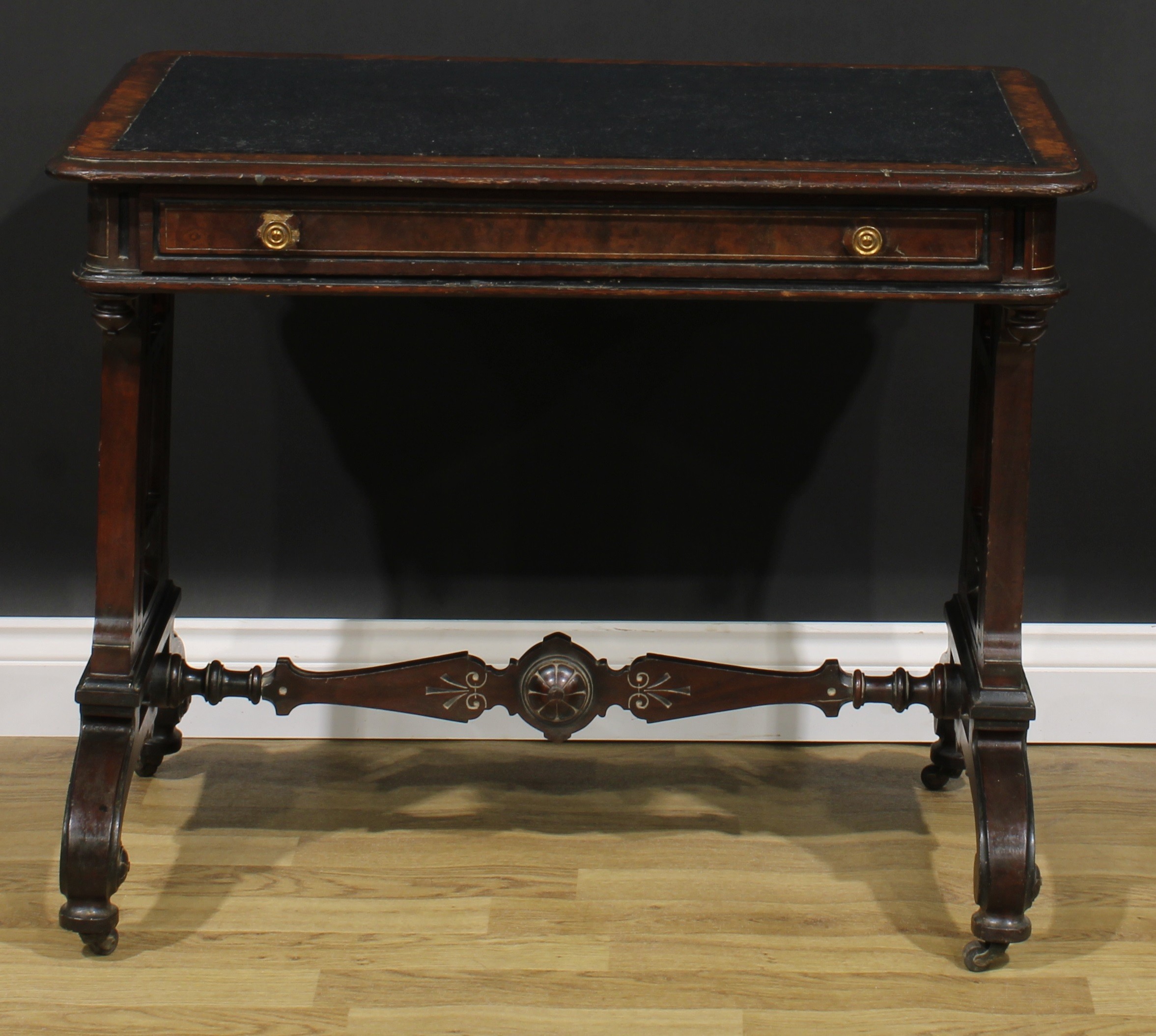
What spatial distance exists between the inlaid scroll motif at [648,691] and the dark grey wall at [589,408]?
0.46 m

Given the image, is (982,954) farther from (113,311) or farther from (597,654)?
(113,311)

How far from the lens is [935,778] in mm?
2365

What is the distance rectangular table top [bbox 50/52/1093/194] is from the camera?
65.2 inches

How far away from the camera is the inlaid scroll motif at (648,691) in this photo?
207 cm

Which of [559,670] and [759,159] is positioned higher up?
[759,159]

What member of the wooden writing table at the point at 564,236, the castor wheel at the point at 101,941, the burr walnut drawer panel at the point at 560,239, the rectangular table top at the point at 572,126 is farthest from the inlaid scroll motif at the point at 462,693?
the rectangular table top at the point at 572,126

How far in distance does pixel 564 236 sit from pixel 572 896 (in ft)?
3.05

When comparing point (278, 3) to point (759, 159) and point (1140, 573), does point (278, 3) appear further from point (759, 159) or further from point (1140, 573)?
point (1140, 573)

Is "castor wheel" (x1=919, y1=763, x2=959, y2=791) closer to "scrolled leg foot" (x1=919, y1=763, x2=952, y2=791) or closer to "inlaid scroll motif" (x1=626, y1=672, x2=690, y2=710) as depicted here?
"scrolled leg foot" (x1=919, y1=763, x2=952, y2=791)

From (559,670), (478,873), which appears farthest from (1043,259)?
(478,873)

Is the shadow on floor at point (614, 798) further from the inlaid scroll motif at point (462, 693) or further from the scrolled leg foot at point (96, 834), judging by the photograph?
the inlaid scroll motif at point (462, 693)

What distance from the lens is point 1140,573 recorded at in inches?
99.2

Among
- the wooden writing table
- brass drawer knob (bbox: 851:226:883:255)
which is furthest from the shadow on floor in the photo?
brass drawer knob (bbox: 851:226:883:255)

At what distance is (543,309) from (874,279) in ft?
2.61
